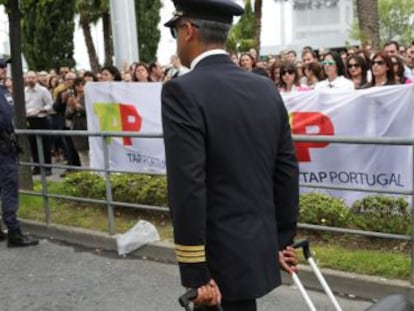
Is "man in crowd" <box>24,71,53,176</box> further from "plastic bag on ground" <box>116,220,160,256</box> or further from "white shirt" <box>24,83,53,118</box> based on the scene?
"plastic bag on ground" <box>116,220,160,256</box>

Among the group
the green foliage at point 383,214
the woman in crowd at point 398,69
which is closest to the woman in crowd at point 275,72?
the woman in crowd at point 398,69

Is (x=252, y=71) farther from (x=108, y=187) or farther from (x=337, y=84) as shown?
(x=108, y=187)

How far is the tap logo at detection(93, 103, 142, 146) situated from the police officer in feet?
6.91

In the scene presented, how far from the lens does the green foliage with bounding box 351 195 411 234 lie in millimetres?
5125

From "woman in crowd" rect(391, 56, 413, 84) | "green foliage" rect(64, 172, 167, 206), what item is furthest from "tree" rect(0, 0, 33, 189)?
"woman in crowd" rect(391, 56, 413, 84)

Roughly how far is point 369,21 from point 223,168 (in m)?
10.8

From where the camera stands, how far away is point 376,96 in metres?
6.27

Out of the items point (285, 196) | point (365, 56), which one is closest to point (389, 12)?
point (365, 56)

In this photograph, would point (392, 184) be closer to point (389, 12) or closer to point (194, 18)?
point (194, 18)

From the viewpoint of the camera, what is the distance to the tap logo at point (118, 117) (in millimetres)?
8477

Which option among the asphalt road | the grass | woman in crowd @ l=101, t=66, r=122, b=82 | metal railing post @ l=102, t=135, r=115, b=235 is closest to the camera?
the asphalt road

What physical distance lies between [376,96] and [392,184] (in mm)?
924

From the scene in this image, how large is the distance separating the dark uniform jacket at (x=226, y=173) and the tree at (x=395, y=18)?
70171 mm

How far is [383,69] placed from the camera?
668 centimetres
